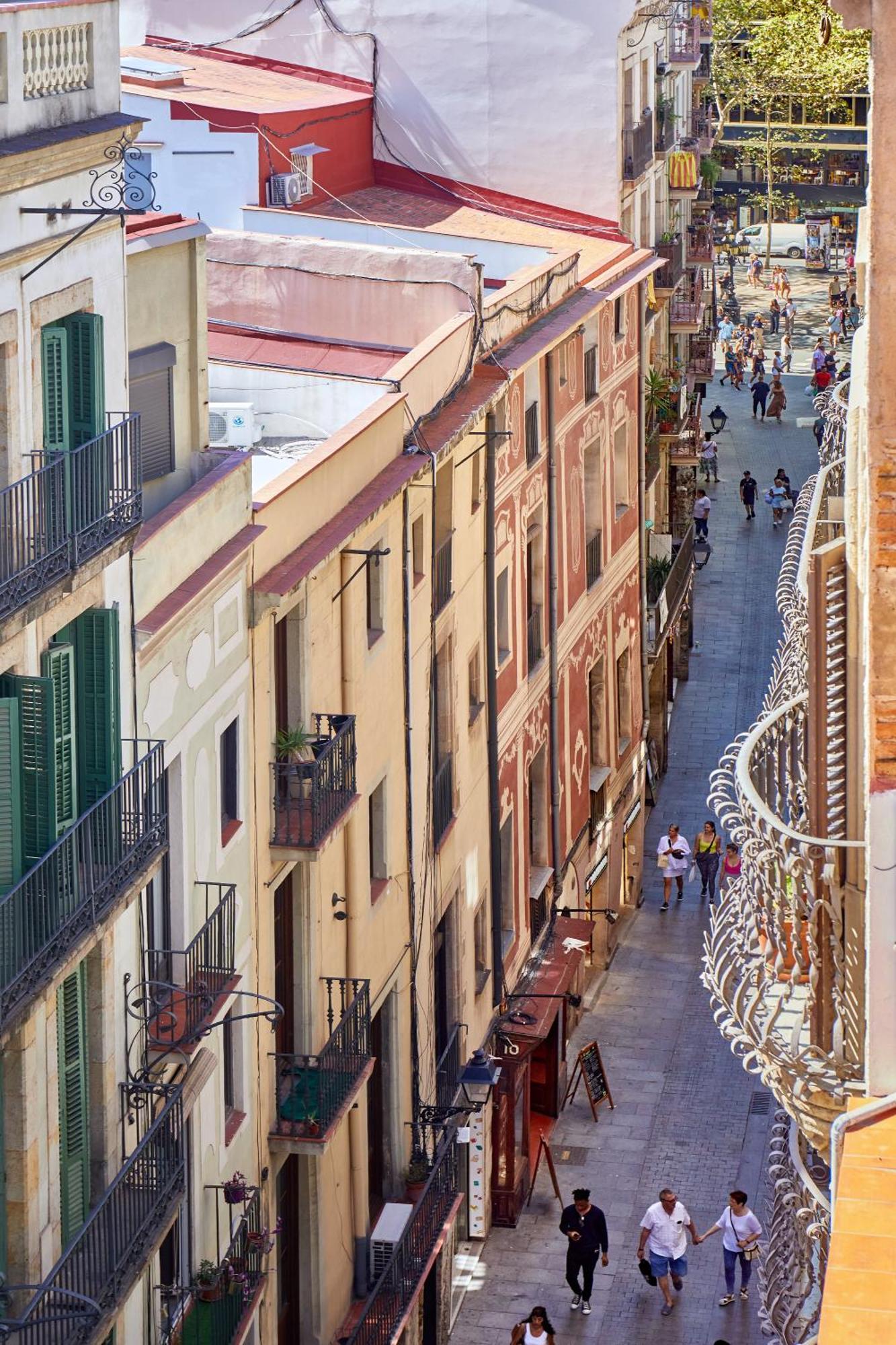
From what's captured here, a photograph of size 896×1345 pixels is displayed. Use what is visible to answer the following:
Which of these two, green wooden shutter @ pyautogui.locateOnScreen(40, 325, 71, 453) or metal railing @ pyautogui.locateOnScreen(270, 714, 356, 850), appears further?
metal railing @ pyautogui.locateOnScreen(270, 714, 356, 850)

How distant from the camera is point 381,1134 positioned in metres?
27.7

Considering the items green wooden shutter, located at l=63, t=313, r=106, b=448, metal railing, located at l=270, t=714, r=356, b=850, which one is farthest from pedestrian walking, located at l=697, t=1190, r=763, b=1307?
green wooden shutter, located at l=63, t=313, r=106, b=448

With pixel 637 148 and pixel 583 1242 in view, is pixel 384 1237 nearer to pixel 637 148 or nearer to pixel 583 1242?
pixel 583 1242

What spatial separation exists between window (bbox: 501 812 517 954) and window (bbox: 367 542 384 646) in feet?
24.9

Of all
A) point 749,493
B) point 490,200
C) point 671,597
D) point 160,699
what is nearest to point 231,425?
point 160,699

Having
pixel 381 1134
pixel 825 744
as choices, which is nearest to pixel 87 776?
pixel 825 744

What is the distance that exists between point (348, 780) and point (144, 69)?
15.8 meters

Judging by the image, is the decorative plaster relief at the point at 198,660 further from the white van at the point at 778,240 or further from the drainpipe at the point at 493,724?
the white van at the point at 778,240

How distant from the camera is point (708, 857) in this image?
143 ft

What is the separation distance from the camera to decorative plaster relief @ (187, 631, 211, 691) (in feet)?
68.4

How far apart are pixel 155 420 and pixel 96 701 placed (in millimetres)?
4009

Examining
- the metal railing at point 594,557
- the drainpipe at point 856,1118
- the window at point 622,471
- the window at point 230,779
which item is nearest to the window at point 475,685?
the metal railing at point 594,557

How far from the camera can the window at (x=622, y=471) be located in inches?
1678

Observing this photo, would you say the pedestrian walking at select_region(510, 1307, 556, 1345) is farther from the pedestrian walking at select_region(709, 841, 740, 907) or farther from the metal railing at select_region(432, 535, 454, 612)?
the pedestrian walking at select_region(709, 841, 740, 907)
